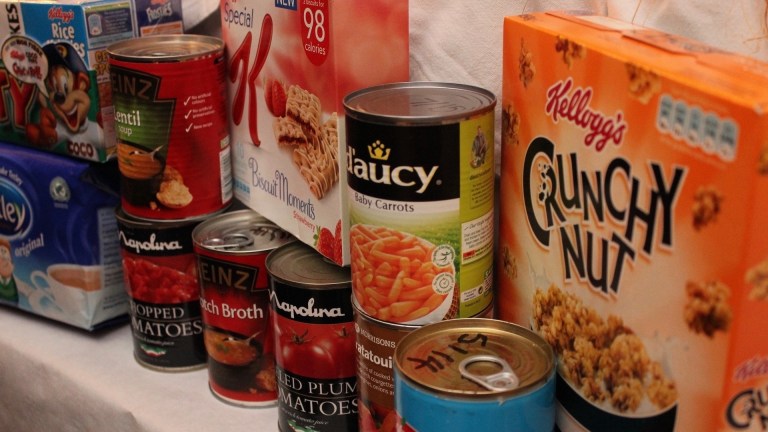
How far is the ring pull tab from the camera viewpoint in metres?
0.82

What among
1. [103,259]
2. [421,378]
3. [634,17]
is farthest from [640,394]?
[103,259]

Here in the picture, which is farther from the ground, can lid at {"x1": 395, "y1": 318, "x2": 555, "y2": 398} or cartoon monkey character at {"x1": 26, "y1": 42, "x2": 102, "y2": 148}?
cartoon monkey character at {"x1": 26, "y1": 42, "x2": 102, "y2": 148}

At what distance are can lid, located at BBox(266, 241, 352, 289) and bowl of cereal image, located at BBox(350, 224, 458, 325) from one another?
110 millimetres

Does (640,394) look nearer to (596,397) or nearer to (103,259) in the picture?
(596,397)

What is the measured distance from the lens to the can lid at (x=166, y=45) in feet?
4.13

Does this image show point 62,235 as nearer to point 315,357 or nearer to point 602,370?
point 315,357

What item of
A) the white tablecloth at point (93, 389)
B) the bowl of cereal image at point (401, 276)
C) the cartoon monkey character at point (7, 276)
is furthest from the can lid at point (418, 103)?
the cartoon monkey character at point (7, 276)

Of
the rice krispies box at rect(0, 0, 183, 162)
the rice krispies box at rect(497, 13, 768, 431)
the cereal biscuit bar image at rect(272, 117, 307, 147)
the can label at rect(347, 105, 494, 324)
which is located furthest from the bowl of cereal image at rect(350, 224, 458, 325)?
the rice krispies box at rect(0, 0, 183, 162)

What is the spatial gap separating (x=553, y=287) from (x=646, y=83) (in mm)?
268

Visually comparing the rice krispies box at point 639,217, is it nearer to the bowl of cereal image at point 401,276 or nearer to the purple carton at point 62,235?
the bowl of cereal image at point 401,276

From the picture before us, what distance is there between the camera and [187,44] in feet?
4.26

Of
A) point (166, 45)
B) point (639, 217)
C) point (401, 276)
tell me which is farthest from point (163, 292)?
point (639, 217)

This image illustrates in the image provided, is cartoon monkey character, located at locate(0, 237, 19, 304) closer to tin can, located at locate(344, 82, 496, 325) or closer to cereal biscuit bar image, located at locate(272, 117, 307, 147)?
cereal biscuit bar image, located at locate(272, 117, 307, 147)

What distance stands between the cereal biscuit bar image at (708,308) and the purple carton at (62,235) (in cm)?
98
